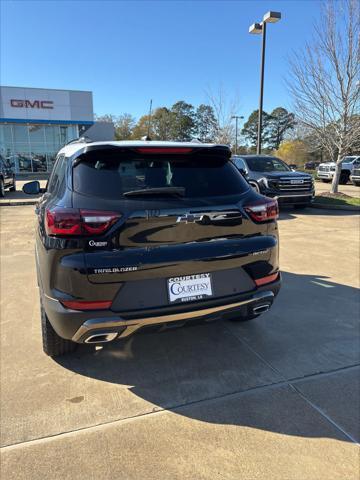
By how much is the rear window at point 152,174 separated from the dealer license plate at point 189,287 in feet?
1.96

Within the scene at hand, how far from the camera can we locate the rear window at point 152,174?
8.32ft

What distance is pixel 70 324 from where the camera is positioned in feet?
8.09

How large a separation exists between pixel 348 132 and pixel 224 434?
46.0ft

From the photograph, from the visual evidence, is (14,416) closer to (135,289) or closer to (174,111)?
(135,289)

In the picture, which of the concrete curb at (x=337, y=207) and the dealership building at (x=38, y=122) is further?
the dealership building at (x=38, y=122)

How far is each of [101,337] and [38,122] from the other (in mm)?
36156

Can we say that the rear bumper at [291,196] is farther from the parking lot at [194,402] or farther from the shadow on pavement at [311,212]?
the parking lot at [194,402]

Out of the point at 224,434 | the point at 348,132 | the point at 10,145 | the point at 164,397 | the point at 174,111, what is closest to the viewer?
the point at 224,434

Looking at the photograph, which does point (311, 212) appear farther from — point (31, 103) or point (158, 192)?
point (31, 103)

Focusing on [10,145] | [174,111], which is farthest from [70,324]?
[174,111]

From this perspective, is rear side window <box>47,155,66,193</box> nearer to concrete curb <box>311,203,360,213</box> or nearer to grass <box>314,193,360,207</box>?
concrete curb <box>311,203,360,213</box>

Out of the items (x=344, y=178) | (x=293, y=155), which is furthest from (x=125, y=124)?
(x=344, y=178)

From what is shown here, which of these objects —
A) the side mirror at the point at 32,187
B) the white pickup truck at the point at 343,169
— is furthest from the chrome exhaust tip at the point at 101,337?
the white pickup truck at the point at 343,169

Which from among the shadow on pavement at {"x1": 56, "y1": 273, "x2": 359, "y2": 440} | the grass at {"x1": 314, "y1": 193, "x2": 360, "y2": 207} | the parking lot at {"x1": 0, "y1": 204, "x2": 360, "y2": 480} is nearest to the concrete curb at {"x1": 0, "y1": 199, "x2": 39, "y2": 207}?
the grass at {"x1": 314, "y1": 193, "x2": 360, "y2": 207}
